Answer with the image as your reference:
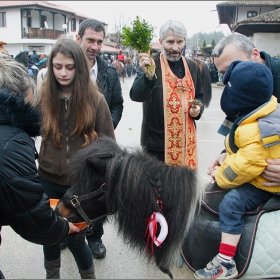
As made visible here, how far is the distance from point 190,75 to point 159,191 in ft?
4.45

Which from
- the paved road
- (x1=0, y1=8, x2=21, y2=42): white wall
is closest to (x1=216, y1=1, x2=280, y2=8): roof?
(x1=0, y1=8, x2=21, y2=42): white wall

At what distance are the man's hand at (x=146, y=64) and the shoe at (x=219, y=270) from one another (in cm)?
138

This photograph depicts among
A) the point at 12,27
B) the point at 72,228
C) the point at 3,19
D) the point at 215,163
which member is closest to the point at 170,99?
the point at 215,163

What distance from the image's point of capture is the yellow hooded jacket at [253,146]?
4.74 feet

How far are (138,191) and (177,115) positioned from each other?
3.69 feet

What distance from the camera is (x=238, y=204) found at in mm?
1545

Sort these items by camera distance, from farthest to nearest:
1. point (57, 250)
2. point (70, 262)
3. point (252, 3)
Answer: point (252, 3) < point (70, 262) < point (57, 250)

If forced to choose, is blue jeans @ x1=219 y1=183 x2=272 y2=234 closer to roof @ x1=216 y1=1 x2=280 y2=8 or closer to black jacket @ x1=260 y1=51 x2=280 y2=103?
black jacket @ x1=260 y1=51 x2=280 y2=103

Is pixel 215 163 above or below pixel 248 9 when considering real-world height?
below

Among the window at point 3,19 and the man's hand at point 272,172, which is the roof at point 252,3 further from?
the man's hand at point 272,172

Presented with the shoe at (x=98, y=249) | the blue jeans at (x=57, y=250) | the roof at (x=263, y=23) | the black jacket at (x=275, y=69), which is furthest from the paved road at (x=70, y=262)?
the roof at (x=263, y=23)

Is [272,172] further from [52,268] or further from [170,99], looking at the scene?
[52,268]

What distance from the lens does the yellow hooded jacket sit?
A: 1445 mm

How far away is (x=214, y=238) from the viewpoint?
5.26 feet
